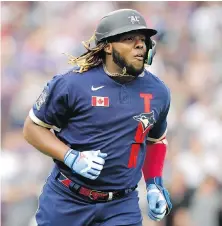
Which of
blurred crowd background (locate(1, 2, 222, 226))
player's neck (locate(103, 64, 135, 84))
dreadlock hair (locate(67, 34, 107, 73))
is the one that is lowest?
blurred crowd background (locate(1, 2, 222, 226))

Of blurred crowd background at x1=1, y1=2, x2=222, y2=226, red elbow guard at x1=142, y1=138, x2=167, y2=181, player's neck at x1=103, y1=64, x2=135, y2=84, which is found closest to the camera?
player's neck at x1=103, y1=64, x2=135, y2=84

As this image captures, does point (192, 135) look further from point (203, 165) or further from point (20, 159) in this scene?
point (20, 159)

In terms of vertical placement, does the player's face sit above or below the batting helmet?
below

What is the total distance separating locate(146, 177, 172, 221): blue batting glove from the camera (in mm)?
4516

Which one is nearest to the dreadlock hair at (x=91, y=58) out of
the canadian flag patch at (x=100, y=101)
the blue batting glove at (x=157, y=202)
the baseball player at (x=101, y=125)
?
the baseball player at (x=101, y=125)

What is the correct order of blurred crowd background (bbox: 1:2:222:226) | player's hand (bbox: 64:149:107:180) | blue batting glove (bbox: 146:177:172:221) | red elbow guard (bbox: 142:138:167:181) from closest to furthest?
player's hand (bbox: 64:149:107:180) < blue batting glove (bbox: 146:177:172:221) < red elbow guard (bbox: 142:138:167:181) < blurred crowd background (bbox: 1:2:222:226)

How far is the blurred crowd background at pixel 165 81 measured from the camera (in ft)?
24.4

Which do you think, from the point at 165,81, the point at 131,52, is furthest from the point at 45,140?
the point at 165,81

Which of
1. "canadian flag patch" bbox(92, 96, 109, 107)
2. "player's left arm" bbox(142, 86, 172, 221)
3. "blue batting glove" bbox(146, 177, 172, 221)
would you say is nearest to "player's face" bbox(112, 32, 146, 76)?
A: "canadian flag patch" bbox(92, 96, 109, 107)

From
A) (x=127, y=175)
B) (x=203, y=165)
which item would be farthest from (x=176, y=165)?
(x=127, y=175)

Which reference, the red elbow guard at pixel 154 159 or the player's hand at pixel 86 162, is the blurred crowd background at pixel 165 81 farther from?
the player's hand at pixel 86 162

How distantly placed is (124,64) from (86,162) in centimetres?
64

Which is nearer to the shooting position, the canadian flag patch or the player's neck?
the canadian flag patch

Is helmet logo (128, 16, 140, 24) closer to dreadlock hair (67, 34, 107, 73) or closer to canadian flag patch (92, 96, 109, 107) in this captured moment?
dreadlock hair (67, 34, 107, 73)
